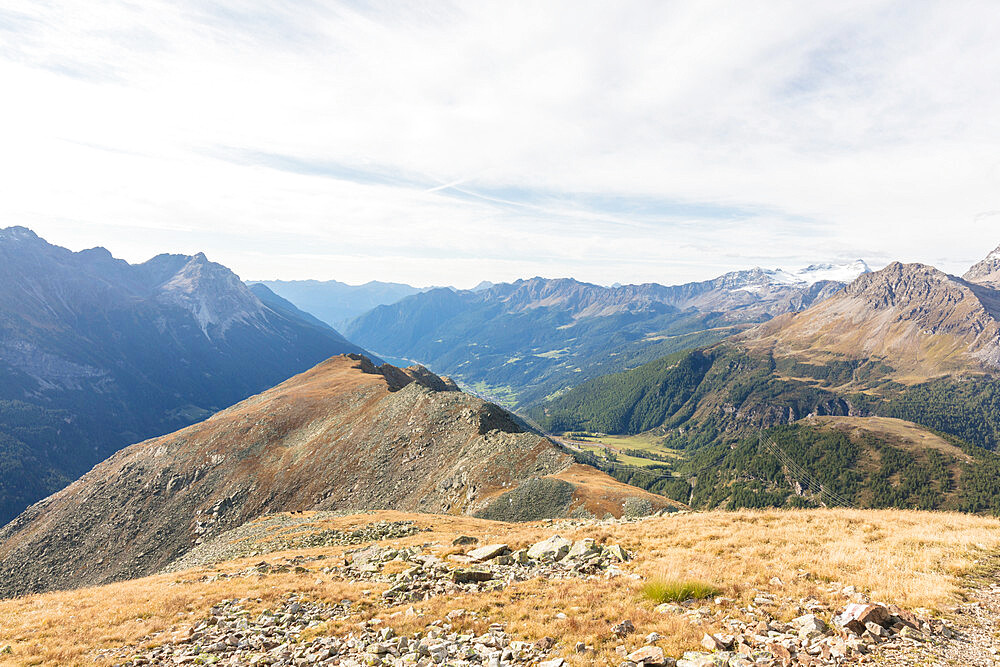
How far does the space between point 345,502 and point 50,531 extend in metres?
57.8

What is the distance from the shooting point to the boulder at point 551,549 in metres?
22.4

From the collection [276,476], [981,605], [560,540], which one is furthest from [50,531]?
[981,605]

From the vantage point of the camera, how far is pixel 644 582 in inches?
676

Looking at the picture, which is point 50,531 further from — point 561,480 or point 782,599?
point 782,599

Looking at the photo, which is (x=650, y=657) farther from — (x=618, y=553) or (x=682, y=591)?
(x=618, y=553)

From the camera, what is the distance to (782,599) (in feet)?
48.1

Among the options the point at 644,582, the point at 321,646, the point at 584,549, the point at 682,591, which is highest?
the point at 682,591

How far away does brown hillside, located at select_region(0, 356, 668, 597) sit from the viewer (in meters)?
64.4

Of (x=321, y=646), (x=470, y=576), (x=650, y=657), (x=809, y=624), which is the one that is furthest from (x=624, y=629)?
(x=321, y=646)

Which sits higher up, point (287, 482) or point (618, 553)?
point (618, 553)

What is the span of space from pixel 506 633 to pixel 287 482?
7761 centimetres

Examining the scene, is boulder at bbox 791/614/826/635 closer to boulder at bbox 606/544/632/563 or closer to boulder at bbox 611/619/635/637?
boulder at bbox 611/619/635/637

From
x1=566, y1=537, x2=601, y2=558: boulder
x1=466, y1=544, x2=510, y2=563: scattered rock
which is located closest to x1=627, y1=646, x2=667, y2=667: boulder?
x1=566, y1=537, x2=601, y2=558: boulder

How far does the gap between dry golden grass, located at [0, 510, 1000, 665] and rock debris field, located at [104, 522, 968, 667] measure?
1.91ft
